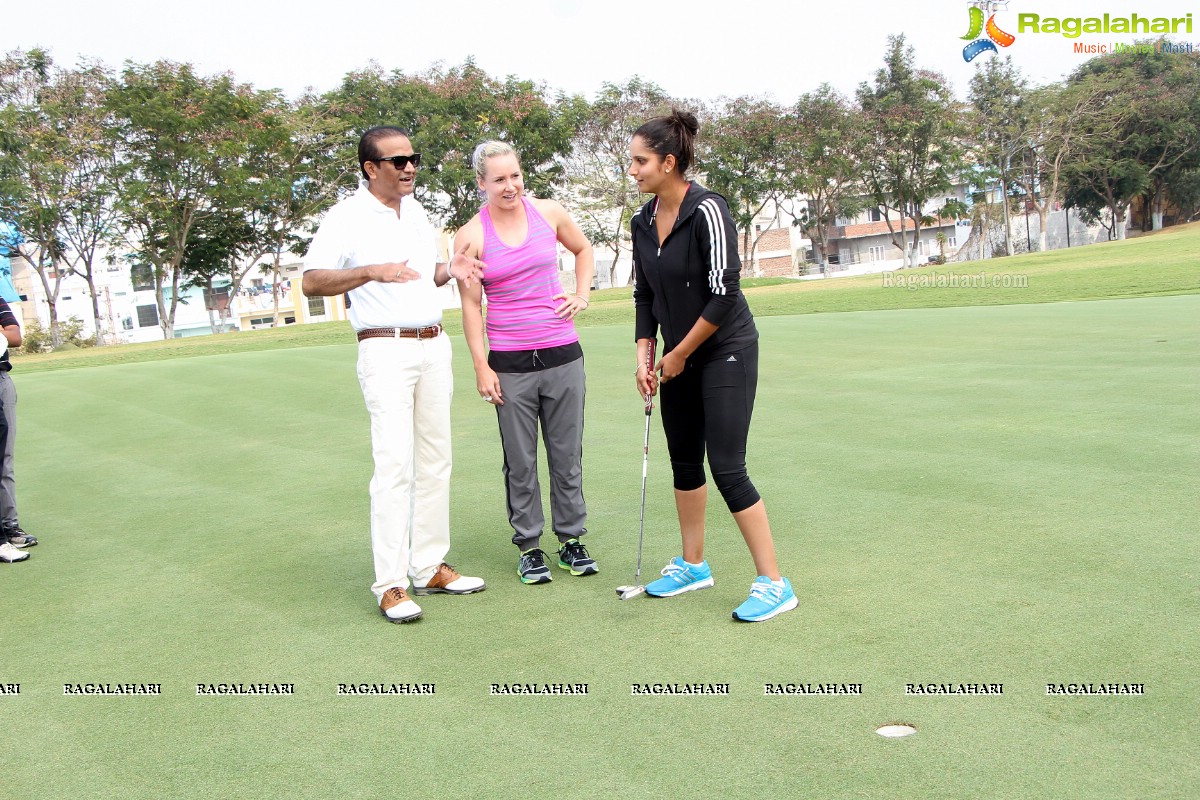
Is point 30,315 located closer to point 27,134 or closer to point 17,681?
point 27,134

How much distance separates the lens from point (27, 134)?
3319 cm

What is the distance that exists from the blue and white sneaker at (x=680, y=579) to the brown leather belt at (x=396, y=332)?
1.45 m

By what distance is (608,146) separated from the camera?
48.7 meters

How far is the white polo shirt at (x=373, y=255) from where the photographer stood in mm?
4418

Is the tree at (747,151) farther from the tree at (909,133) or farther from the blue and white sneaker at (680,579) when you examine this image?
the blue and white sneaker at (680,579)

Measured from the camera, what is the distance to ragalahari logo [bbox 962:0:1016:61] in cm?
4472

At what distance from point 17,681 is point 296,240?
43123mm

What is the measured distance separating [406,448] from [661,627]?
137 cm

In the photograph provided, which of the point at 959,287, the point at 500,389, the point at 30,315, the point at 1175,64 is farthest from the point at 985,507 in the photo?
the point at 30,315

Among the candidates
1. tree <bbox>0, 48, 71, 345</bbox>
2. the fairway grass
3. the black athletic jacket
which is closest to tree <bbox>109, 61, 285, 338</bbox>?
tree <bbox>0, 48, 71, 345</bbox>

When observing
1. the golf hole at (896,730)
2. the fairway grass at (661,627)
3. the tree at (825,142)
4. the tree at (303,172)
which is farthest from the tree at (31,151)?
the golf hole at (896,730)

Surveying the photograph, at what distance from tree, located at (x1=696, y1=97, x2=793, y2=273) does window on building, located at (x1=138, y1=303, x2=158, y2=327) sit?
38175 mm

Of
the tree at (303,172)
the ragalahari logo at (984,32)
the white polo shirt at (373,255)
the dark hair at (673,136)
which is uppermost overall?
the ragalahari logo at (984,32)

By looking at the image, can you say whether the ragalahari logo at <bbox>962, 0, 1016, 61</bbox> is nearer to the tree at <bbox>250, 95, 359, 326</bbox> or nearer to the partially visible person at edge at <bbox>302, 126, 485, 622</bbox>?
the tree at <bbox>250, 95, 359, 326</bbox>
